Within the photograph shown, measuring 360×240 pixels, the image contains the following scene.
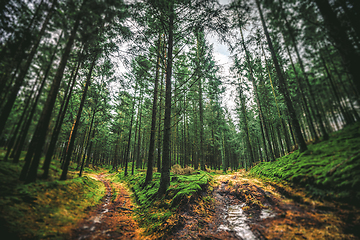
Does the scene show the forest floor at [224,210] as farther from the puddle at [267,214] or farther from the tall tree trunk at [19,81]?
the tall tree trunk at [19,81]

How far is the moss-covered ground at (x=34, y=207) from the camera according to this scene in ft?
8.18

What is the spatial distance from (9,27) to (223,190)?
11.0 m

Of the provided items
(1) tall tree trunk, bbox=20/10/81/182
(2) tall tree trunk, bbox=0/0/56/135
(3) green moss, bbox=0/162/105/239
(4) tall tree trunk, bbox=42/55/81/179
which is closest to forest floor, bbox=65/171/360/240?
(3) green moss, bbox=0/162/105/239

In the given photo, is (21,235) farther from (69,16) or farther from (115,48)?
(115,48)

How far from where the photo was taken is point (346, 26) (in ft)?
15.3

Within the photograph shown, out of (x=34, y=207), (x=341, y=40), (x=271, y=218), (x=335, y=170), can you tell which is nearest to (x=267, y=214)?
(x=271, y=218)

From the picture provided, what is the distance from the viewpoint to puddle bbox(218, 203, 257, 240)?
3.43 metres

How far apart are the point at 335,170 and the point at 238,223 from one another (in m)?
3.27

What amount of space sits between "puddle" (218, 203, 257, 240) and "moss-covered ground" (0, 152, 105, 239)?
4.43 meters

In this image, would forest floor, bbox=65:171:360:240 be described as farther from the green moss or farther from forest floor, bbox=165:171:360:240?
the green moss

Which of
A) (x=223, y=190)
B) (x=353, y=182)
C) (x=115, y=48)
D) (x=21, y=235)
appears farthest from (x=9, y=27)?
(x=223, y=190)

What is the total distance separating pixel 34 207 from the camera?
112 inches

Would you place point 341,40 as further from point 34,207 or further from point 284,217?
point 34,207

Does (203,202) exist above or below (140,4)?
below
